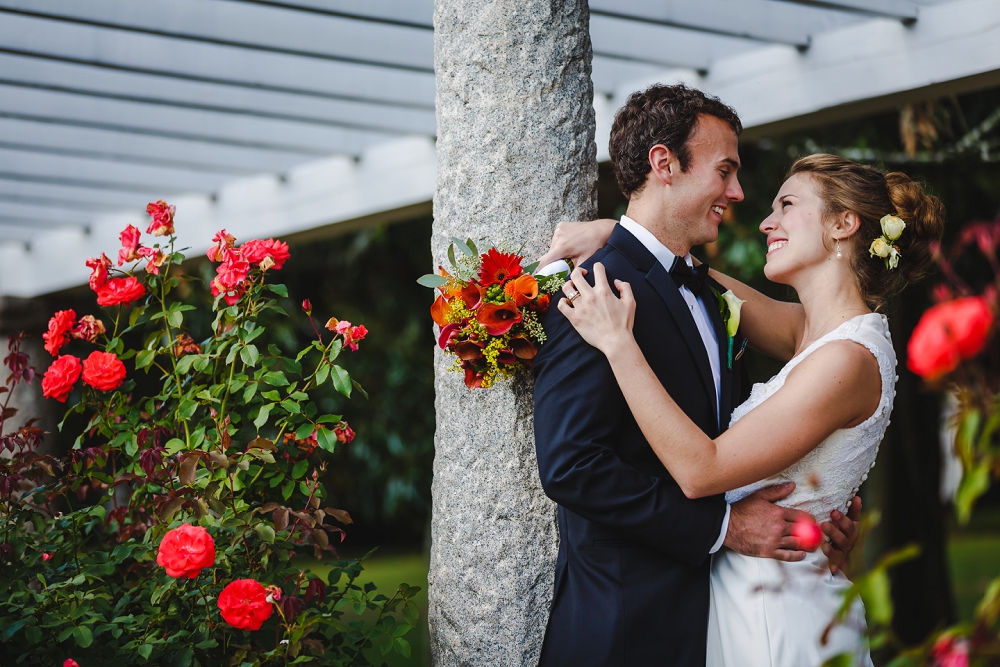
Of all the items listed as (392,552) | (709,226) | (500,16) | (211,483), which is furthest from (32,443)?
(392,552)

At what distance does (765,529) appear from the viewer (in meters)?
2.19

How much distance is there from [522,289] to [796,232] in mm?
903

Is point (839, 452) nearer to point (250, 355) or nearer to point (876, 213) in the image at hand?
point (876, 213)

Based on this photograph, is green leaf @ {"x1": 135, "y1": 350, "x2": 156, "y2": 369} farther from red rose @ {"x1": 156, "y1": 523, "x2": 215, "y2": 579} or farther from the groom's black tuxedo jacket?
the groom's black tuxedo jacket

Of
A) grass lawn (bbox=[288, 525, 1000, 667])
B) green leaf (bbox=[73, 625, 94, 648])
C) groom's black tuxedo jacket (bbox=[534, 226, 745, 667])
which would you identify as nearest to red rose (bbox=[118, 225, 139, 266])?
green leaf (bbox=[73, 625, 94, 648])

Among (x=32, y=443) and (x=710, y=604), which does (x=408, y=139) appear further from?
(x=710, y=604)

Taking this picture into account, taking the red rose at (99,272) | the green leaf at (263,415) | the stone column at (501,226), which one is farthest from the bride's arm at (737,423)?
the red rose at (99,272)

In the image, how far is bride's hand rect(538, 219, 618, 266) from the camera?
2.31m

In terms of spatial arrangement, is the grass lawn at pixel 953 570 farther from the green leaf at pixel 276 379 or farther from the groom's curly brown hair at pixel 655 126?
the groom's curly brown hair at pixel 655 126

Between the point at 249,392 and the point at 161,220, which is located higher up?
the point at 161,220

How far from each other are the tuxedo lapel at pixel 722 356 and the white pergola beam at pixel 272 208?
280 centimetres

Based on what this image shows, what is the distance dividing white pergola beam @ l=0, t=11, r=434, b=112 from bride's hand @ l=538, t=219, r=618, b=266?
8.40 ft

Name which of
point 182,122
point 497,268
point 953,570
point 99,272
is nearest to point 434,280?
point 497,268

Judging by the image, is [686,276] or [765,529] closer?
[765,529]
